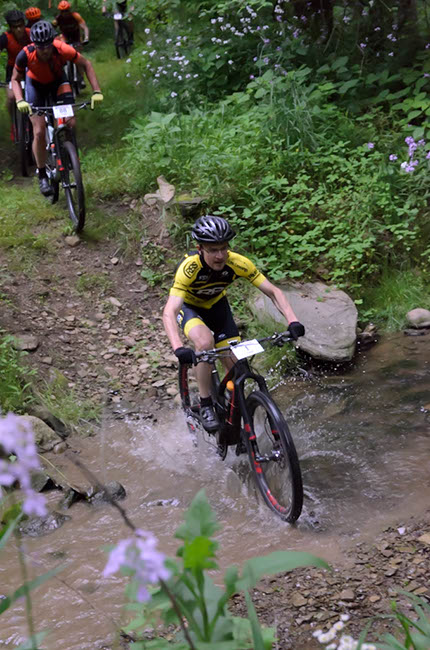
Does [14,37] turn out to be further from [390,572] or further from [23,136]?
[390,572]

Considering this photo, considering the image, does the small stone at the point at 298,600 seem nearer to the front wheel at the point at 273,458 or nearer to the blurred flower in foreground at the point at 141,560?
the front wheel at the point at 273,458

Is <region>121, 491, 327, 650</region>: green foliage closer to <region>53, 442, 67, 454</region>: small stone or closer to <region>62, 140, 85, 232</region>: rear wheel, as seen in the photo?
<region>53, 442, 67, 454</region>: small stone

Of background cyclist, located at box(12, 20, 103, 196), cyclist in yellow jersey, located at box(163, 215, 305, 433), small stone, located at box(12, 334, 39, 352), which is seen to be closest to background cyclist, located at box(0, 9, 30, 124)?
background cyclist, located at box(12, 20, 103, 196)

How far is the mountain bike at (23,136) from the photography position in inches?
385

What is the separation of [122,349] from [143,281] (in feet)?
3.87

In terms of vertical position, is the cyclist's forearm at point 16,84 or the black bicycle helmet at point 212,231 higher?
the cyclist's forearm at point 16,84

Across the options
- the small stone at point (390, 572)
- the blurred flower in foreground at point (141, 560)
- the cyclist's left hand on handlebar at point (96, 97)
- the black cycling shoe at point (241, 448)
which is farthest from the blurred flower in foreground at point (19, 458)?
the cyclist's left hand on handlebar at point (96, 97)

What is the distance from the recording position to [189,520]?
167 cm

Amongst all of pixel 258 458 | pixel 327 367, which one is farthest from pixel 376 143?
pixel 258 458

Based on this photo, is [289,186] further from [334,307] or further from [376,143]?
[334,307]

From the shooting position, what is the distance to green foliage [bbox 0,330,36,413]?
19.4ft

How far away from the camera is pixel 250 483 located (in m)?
5.27

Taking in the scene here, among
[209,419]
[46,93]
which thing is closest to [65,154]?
[46,93]

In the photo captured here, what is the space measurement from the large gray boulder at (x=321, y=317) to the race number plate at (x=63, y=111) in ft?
9.92
